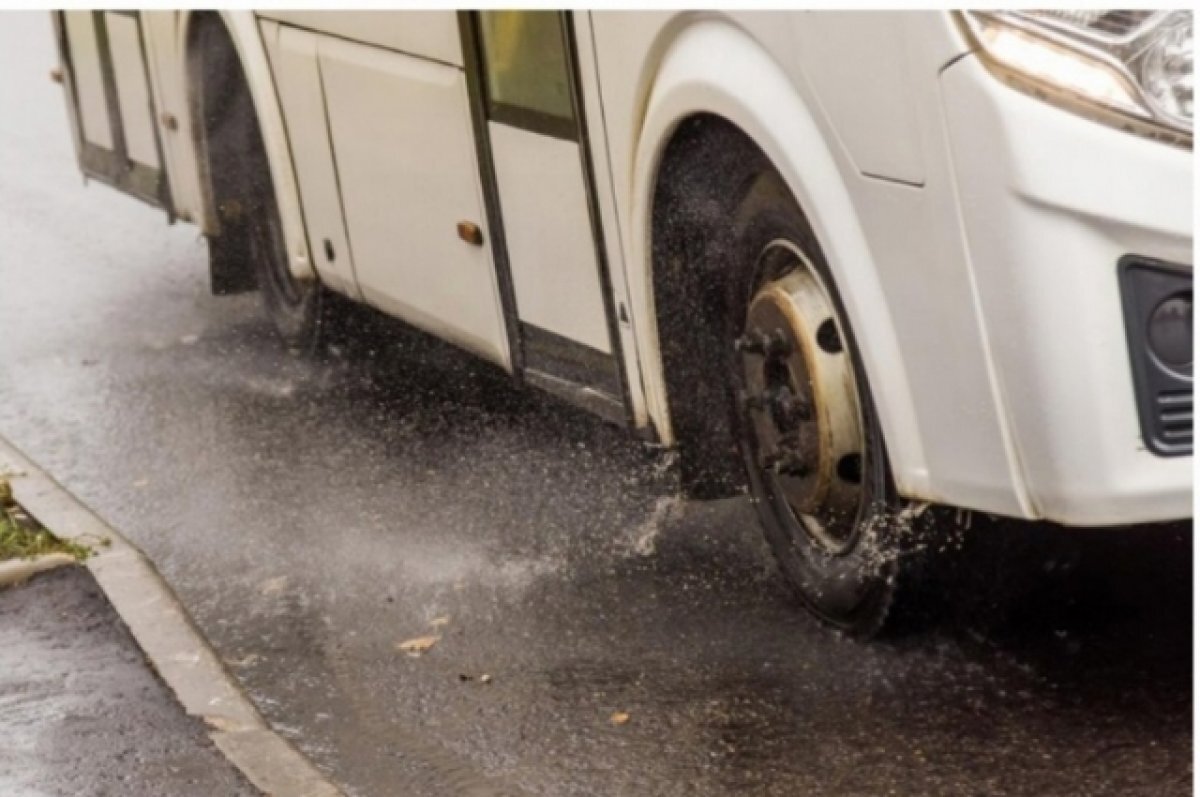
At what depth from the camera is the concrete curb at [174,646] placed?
4.88 m

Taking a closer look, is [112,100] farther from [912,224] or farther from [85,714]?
[912,224]

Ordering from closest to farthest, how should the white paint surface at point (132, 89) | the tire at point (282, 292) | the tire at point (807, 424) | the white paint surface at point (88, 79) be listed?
the tire at point (807, 424) < the tire at point (282, 292) < the white paint surface at point (132, 89) < the white paint surface at point (88, 79)

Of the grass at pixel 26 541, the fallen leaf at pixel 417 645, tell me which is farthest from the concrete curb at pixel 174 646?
the fallen leaf at pixel 417 645

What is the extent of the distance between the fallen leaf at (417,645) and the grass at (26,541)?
3.15 feet

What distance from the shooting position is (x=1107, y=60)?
4129mm

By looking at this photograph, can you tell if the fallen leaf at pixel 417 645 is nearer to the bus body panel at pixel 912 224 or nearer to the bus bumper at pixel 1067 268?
the bus body panel at pixel 912 224

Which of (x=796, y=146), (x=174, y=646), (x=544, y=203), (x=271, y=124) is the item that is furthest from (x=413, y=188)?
(x=796, y=146)

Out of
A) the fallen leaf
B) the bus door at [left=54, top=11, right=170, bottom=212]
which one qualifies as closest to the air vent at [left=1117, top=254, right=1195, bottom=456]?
the fallen leaf

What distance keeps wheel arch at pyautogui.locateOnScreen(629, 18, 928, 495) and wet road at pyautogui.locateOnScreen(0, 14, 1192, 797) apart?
1.76 feet

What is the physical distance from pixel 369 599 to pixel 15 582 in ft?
2.71

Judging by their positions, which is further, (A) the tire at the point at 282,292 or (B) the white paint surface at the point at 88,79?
(B) the white paint surface at the point at 88,79

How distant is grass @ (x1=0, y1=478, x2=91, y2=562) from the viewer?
250 inches

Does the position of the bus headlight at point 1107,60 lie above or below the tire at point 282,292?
above

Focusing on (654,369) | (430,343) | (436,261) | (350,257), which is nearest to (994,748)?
(654,369)
